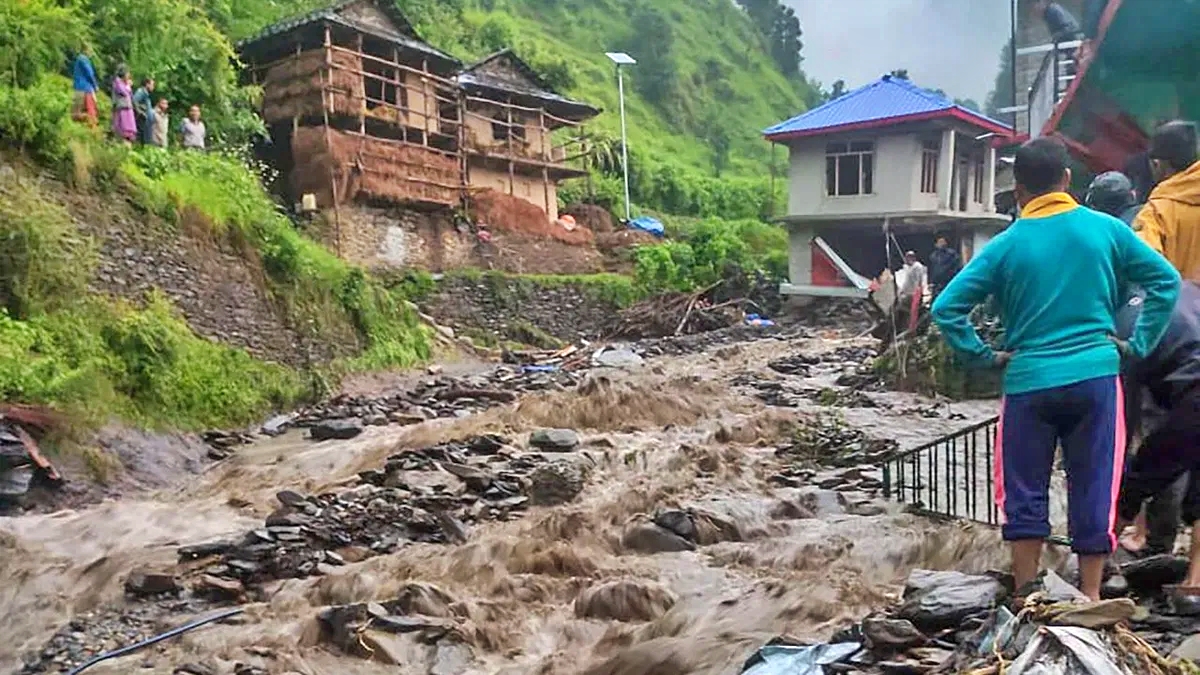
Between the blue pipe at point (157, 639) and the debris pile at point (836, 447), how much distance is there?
7013 mm

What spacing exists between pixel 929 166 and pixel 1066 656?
1132 inches

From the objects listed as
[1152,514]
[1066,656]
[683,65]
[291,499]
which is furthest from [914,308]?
[683,65]

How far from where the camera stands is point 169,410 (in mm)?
12562

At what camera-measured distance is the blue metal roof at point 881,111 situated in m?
28.5

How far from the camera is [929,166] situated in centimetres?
2933

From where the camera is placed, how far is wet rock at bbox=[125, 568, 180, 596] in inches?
283

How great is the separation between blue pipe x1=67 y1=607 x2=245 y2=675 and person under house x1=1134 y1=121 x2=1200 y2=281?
6388mm

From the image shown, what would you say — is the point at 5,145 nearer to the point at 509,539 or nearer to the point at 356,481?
the point at 356,481

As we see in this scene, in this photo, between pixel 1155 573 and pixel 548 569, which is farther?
pixel 548 569

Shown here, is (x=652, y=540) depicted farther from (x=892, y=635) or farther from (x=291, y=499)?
(x=892, y=635)

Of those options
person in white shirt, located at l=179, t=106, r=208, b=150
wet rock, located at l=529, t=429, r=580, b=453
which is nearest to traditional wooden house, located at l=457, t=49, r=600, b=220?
person in white shirt, located at l=179, t=106, r=208, b=150

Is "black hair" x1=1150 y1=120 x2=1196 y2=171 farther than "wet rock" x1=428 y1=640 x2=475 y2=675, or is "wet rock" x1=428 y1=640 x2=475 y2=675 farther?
"wet rock" x1=428 y1=640 x2=475 y2=675

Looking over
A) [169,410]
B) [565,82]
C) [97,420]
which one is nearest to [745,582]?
[97,420]

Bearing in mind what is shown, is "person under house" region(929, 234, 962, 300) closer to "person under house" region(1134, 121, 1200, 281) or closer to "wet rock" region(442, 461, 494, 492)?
"wet rock" region(442, 461, 494, 492)
